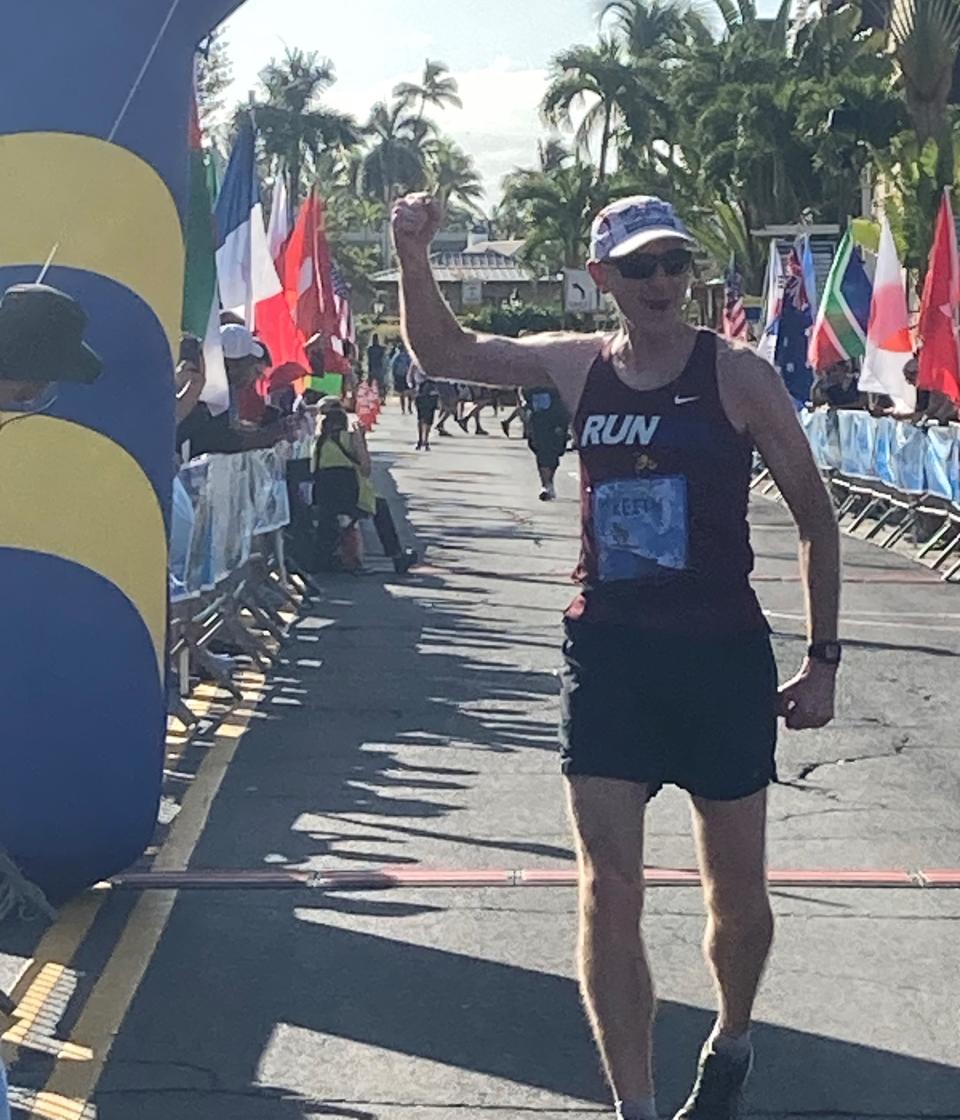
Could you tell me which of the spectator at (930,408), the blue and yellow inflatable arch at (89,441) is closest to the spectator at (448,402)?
the spectator at (930,408)

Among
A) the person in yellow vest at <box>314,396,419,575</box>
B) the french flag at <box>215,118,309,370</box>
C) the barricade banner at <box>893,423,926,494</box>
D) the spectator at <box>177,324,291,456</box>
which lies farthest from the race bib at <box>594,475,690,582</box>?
the barricade banner at <box>893,423,926,494</box>

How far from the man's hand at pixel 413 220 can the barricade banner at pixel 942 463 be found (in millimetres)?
13154

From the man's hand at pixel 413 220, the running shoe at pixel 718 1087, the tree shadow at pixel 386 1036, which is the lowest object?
the tree shadow at pixel 386 1036

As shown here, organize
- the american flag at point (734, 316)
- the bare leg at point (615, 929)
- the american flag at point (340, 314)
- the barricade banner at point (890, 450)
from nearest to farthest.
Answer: the bare leg at point (615, 929) → the barricade banner at point (890, 450) → the american flag at point (340, 314) → the american flag at point (734, 316)

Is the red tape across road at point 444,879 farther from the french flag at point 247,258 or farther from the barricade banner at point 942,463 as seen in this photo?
the barricade banner at point 942,463

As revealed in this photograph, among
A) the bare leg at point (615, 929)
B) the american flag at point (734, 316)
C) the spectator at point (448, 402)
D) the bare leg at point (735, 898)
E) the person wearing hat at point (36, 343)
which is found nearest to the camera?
the person wearing hat at point (36, 343)

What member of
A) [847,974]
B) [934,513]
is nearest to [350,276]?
[934,513]

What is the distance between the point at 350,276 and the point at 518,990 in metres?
90.8

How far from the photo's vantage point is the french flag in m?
15.2

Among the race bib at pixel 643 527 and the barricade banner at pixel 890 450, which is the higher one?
the race bib at pixel 643 527

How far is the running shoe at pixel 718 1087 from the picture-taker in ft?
15.4

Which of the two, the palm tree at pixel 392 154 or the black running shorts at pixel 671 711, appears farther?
the palm tree at pixel 392 154

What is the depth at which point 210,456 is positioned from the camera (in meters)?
11.2

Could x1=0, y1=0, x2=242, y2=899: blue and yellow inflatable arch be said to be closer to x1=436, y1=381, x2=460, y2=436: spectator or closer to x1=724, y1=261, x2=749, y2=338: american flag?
x1=724, y1=261, x2=749, y2=338: american flag
